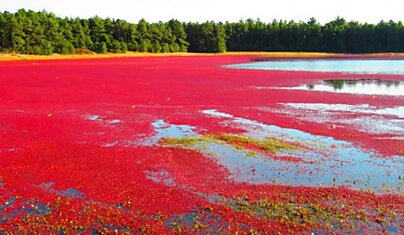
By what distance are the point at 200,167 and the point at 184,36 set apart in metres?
101

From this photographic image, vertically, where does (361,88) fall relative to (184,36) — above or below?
→ below

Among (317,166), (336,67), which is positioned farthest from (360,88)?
(336,67)

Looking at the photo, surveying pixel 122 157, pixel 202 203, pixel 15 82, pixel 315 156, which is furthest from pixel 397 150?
pixel 15 82

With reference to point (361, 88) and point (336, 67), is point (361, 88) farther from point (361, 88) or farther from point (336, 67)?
point (336, 67)

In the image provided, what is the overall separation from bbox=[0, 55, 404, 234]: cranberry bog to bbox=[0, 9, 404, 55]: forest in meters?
59.7

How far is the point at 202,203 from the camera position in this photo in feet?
30.2

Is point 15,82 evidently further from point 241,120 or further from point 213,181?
point 213,181

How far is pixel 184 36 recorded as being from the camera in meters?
110

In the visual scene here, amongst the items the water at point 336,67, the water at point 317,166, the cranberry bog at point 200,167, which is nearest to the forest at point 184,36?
the water at point 336,67

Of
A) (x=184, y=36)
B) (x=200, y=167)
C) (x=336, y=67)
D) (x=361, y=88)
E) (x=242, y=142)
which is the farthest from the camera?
(x=184, y=36)

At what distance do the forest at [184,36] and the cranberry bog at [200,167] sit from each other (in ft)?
196

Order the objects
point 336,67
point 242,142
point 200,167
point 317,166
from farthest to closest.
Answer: point 336,67 → point 242,142 → point 317,166 → point 200,167

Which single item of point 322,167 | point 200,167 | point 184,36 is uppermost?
point 184,36

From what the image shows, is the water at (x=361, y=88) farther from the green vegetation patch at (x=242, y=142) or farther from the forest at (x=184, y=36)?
the forest at (x=184, y=36)
